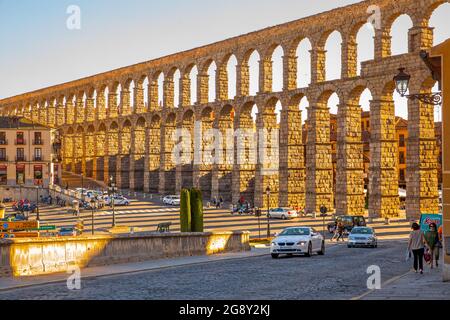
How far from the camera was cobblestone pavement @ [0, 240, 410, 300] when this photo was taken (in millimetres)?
17922

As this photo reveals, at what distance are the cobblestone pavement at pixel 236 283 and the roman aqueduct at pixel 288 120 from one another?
3563 cm

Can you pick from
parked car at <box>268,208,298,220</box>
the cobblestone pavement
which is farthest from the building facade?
the cobblestone pavement

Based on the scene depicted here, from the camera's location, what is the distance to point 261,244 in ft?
152

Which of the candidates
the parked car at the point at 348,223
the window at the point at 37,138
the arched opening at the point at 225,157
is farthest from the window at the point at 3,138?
the parked car at the point at 348,223

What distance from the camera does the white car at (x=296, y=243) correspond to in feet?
105

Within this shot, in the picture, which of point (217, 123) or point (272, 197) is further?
point (217, 123)

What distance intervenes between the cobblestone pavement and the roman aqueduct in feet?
117

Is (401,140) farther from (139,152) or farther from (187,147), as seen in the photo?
(139,152)

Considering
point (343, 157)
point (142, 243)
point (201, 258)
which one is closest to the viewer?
point (142, 243)

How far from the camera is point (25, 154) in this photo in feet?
337

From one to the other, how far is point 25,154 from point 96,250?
80029 mm
